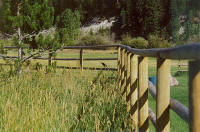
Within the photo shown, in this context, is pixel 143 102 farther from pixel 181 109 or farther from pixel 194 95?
pixel 194 95

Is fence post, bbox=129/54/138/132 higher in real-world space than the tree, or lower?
lower

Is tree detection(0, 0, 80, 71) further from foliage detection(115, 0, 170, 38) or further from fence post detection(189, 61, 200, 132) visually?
foliage detection(115, 0, 170, 38)

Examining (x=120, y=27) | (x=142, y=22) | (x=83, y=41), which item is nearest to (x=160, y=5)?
(x=142, y=22)

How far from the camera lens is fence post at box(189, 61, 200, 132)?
4.05 feet

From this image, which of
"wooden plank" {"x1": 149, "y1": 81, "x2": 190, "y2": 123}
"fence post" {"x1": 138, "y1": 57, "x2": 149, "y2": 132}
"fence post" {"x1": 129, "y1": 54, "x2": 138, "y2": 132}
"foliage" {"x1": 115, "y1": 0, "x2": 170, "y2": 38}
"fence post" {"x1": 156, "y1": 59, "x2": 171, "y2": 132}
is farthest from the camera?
"foliage" {"x1": 115, "y1": 0, "x2": 170, "y2": 38}

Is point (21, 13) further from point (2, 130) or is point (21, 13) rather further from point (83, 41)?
point (83, 41)

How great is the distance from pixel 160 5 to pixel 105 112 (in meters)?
39.5

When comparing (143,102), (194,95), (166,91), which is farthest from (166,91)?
(143,102)

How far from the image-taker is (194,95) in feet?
4.12

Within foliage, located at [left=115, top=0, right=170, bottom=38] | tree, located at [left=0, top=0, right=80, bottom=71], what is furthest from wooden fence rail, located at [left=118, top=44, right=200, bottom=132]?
foliage, located at [left=115, top=0, right=170, bottom=38]

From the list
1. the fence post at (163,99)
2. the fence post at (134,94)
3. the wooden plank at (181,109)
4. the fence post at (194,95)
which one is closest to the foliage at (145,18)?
the fence post at (134,94)

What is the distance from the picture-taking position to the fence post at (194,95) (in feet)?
4.05

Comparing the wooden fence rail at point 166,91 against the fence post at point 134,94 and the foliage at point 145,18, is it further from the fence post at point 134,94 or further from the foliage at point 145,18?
the foliage at point 145,18

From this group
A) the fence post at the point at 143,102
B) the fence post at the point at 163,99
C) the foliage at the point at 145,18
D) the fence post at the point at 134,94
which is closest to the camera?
the fence post at the point at 163,99
